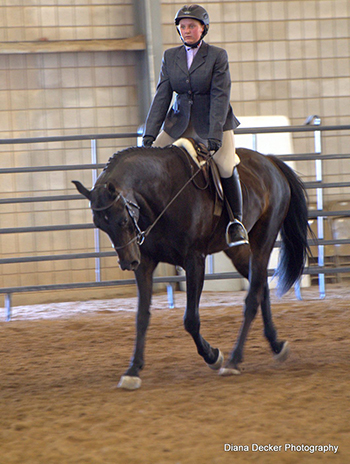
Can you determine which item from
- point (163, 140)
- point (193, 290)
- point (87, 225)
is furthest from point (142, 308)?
point (87, 225)

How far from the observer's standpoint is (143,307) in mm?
3082

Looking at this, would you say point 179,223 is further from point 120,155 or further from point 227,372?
point 227,372

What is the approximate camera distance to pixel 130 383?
2.88m

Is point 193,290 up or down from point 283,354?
up

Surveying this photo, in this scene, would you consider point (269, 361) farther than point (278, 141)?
No

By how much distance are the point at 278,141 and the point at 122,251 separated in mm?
4725

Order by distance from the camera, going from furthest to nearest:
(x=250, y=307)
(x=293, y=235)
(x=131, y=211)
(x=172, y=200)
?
(x=293, y=235) < (x=250, y=307) < (x=172, y=200) < (x=131, y=211)

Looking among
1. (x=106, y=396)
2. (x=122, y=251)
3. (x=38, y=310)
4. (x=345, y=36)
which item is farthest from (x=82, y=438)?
(x=345, y=36)

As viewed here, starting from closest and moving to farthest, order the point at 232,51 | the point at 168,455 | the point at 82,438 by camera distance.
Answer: the point at 168,455
the point at 82,438
the point at 232,51

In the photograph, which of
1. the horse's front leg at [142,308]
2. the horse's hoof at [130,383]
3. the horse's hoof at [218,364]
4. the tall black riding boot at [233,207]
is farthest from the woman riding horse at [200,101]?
the horse's hoof at [130,383]

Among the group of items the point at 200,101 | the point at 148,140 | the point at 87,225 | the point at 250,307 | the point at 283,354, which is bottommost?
the point at 283,354

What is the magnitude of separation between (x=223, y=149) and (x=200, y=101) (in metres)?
0.30

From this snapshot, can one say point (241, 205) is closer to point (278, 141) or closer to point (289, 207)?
point (289, 207)

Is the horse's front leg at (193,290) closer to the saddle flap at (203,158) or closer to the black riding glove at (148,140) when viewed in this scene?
the saddle flap at (203,158)
